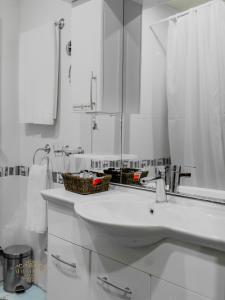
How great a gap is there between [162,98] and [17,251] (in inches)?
64.9

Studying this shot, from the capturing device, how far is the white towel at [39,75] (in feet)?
6.99

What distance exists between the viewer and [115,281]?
4.37ft

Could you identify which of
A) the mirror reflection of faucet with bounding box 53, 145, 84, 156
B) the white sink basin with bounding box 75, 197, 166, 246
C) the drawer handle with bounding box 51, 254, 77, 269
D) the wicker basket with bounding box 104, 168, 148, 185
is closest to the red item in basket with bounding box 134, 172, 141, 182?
the wicker basket with bounding box 104, 168, 148, 185

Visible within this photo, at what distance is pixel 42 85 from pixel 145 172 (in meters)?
1.03

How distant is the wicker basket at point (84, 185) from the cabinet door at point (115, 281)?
0.37 m

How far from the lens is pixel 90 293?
4.83 ft

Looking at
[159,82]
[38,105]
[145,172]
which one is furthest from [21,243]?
[159,82]

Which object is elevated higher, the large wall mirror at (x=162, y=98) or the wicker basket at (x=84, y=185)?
the large wall mirror at (x=162, y=98)

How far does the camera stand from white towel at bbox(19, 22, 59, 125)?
83.9 inches

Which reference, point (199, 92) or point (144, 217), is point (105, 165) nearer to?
point (144, 217)

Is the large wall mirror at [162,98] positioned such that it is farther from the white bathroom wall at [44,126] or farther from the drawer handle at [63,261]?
the drawer handle at [63,261]

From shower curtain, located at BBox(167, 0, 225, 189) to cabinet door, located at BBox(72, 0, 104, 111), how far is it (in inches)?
15.8

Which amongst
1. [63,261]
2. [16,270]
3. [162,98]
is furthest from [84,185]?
[16,270]

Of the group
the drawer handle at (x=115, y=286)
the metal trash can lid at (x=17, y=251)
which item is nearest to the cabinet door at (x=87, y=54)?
the drawer handle at (x=115, y=286)
